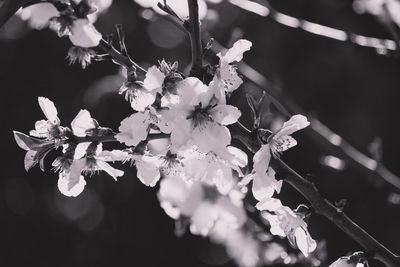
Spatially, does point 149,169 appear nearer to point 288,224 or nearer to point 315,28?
point 288,224

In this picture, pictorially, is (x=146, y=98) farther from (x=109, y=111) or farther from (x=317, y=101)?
(x=109, y=111)

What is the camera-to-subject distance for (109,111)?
626 centimetres

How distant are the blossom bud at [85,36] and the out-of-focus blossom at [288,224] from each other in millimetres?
552

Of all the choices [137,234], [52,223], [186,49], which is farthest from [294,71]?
[52,223]

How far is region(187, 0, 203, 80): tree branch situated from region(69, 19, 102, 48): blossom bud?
211mm

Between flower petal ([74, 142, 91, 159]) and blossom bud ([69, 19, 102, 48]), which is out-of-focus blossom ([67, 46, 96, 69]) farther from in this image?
flower petal ([74, 142, 91, 159])

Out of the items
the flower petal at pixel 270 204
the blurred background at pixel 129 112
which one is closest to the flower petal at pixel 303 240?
the flower petal at pixel 270 204

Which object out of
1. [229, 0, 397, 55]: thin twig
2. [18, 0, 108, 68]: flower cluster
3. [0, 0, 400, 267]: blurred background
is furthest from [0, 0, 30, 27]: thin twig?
[0, 0, 400, 267]: blurred background

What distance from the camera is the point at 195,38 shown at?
47.3 inches

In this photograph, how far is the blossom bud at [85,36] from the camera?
3.66ft

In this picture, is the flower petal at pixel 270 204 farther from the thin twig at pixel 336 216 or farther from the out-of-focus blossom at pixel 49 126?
the out-of-focus blossom at pixel 49 126

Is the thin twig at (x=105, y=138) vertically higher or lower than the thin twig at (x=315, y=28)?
lower

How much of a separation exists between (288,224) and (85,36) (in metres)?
0.68

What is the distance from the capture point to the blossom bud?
1115 mm
